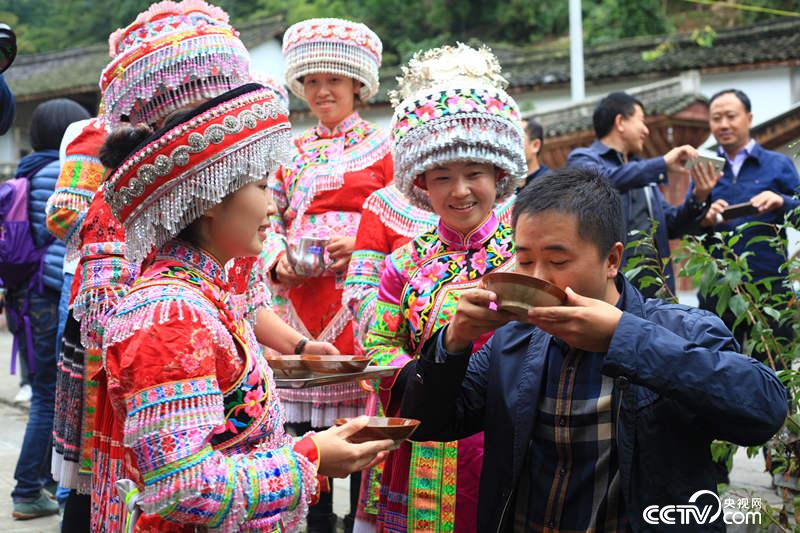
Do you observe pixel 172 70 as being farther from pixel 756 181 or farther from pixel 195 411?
pixel 756 181

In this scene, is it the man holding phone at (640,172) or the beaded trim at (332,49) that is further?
the man holding phone at (640,172)

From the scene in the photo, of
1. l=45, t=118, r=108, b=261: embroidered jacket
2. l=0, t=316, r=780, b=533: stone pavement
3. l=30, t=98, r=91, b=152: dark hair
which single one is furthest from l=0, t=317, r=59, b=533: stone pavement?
l=30, t=98, r=91, b=152: dark hair

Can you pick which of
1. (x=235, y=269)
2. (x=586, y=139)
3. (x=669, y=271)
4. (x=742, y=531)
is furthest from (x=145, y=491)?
(x=586, y=139)

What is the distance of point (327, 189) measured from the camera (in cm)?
443

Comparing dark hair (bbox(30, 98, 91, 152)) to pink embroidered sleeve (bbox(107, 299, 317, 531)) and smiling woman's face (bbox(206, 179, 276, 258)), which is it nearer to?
smiling woman's face (bbox(206, 179, 276, 258))

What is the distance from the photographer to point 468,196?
3.11 meters

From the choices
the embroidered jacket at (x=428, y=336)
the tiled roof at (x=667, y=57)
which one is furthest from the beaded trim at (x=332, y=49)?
the tiled roof at (x=667, y=57)

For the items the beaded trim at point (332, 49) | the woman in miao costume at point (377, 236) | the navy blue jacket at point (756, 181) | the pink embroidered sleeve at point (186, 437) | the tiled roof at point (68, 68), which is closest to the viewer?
the pink embroidered sleeve at point (186, 437)

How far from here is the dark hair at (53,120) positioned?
5281 millimetres

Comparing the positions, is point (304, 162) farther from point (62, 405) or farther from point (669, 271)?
point (669, 271)

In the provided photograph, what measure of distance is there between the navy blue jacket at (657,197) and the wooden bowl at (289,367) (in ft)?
9.77

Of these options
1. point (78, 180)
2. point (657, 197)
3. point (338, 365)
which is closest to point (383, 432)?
point (338, 365)

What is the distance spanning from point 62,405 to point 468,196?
1870 mm

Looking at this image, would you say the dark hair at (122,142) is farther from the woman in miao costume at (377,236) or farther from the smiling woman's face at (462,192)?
the woman in miao costume at (377,236)
